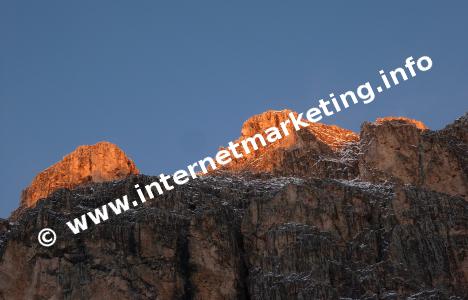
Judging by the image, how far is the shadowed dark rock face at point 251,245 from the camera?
346ft

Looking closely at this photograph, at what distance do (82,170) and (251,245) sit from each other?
3200cm

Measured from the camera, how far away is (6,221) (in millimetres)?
116188

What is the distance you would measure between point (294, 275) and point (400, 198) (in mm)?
15821

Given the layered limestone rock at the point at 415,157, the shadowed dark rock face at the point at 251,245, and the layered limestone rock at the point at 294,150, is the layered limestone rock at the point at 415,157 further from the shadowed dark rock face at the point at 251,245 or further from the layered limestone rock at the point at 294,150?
the layered limestone rock at the point at 294,150

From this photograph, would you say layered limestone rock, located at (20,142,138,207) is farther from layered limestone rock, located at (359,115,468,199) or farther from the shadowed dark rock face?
layered limestone rock, located at (359,115,468,199)

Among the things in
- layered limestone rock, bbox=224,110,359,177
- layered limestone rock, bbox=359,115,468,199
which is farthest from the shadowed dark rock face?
layered limestone rock, bbox=224,110,359,177

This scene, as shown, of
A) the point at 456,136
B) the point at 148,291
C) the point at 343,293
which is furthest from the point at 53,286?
the point at 456,136

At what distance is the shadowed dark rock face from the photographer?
105500mm

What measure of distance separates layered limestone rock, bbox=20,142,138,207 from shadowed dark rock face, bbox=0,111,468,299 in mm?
15097

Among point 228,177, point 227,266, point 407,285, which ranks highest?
point 228,177

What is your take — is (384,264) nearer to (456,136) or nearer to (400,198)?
(400,198)

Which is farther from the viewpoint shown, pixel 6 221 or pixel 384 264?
pixel 6 221

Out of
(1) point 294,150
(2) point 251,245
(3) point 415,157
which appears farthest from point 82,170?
(3) point 415,157

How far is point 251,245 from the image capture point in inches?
4456
